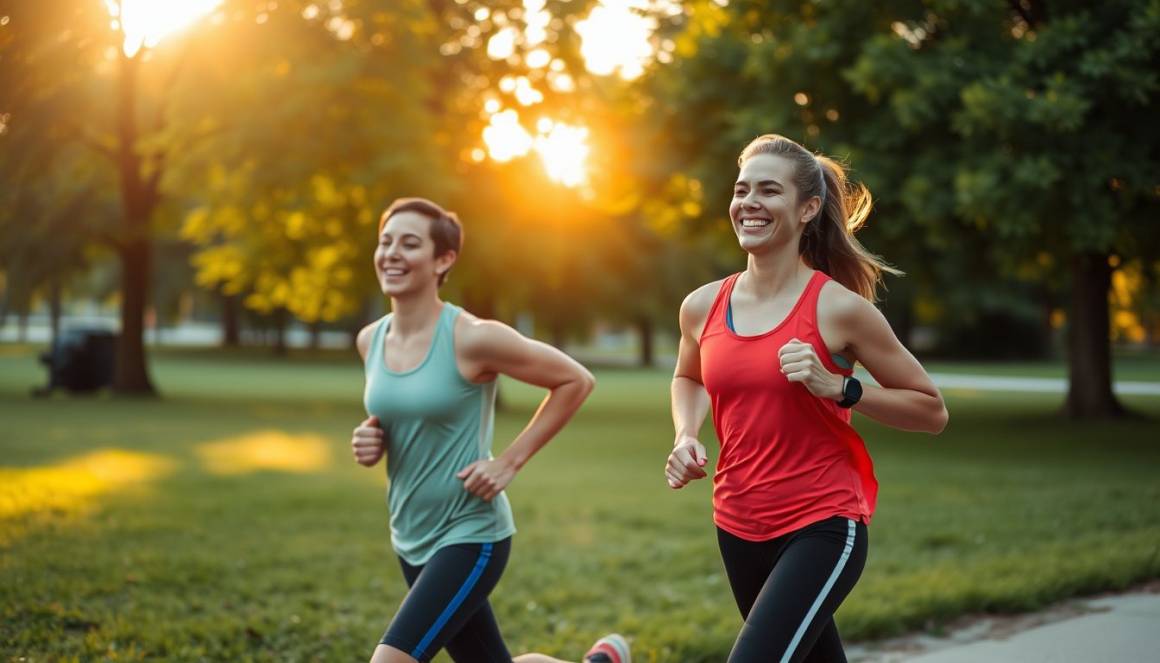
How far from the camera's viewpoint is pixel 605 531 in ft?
29.6

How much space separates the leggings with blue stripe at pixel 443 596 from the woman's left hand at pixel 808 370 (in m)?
1.17

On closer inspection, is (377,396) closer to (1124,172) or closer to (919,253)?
(1124,172)

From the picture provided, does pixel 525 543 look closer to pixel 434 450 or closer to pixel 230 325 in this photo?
pixel 434 450

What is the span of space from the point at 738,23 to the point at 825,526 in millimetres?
15500

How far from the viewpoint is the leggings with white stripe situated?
10.0 ft

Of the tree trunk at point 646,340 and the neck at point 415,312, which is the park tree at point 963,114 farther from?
the tree trunk at point 646,340

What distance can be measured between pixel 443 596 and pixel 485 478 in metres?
0.38

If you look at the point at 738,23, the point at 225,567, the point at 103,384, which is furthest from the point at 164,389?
the point at 225,567

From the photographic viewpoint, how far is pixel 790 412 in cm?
317

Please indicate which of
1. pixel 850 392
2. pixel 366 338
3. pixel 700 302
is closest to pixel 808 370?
pixel 850 392

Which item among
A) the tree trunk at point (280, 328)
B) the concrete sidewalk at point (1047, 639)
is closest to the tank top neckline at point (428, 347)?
the concrete sidewalk at point (1047, 639)

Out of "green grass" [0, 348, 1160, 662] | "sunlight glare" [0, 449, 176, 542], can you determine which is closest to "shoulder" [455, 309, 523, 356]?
"green grass" [0, 348, 1160, 662]

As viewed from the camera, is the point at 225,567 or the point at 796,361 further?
the point at 225,567

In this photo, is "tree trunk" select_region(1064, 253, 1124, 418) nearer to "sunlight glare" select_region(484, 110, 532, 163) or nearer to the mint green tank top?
"sunlight glare" select_region(484, 110, 532, 163)
